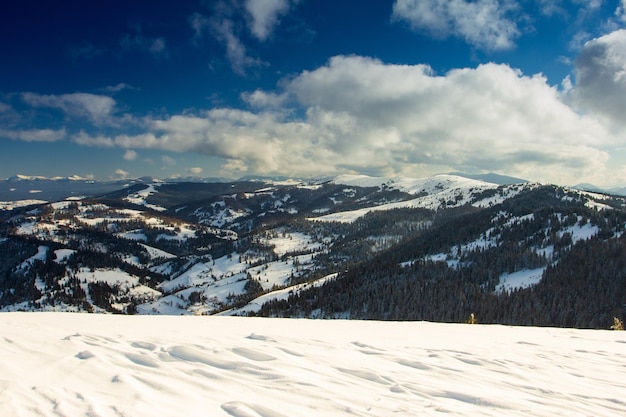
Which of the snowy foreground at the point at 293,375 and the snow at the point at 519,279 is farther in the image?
the snow at the point at 519,279

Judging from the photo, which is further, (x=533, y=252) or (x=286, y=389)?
(x=533, y=252)

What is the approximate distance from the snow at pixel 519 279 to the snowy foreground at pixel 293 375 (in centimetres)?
11739

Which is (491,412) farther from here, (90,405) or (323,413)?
(90,405)

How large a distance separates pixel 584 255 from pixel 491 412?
147902 mm

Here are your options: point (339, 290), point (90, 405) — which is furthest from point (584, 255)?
point (90, 405)

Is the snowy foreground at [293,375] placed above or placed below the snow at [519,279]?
above

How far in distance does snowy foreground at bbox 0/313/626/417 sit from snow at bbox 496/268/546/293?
385 ft

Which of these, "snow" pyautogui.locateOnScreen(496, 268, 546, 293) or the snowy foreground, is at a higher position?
the snowy foreground

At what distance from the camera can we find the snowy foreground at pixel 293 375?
634 cm

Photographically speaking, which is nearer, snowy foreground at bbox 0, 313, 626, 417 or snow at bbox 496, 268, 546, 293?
snowy foreground at bbox 0, 313, 626, 417

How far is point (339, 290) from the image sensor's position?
132 meters

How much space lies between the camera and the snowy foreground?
20.8 ft

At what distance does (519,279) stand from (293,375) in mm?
138537

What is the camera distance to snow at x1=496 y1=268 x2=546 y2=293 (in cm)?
11256
